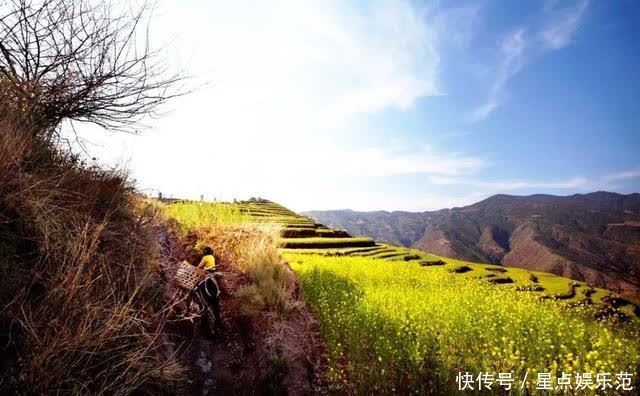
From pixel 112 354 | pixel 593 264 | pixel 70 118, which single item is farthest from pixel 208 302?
pixel 593 264

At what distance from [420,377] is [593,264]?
335 cm

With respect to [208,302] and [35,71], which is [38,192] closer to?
[35,71]

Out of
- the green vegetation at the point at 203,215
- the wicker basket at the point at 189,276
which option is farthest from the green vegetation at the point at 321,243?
the wicker basket at the point at 189,276

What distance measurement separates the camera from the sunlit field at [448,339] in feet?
19.5

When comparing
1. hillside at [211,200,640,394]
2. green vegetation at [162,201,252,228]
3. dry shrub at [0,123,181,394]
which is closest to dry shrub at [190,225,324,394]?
hillside at [211,200,640,394]

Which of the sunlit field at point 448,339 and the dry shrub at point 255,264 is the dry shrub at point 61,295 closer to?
the dry shrub at point 255,264

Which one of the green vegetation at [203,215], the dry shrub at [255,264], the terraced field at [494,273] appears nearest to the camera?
the dry shrub at [255,264]

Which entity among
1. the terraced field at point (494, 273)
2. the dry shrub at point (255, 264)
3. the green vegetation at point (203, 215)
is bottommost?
the terraced field at point (494, 273)

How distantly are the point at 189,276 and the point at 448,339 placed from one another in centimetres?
512

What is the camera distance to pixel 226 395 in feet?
18.1

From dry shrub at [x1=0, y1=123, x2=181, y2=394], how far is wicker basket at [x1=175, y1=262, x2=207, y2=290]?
653 mm

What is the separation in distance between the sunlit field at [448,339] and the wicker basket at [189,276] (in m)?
2.92

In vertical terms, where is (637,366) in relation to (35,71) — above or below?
below

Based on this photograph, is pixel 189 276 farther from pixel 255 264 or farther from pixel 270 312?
pixel 255 264
